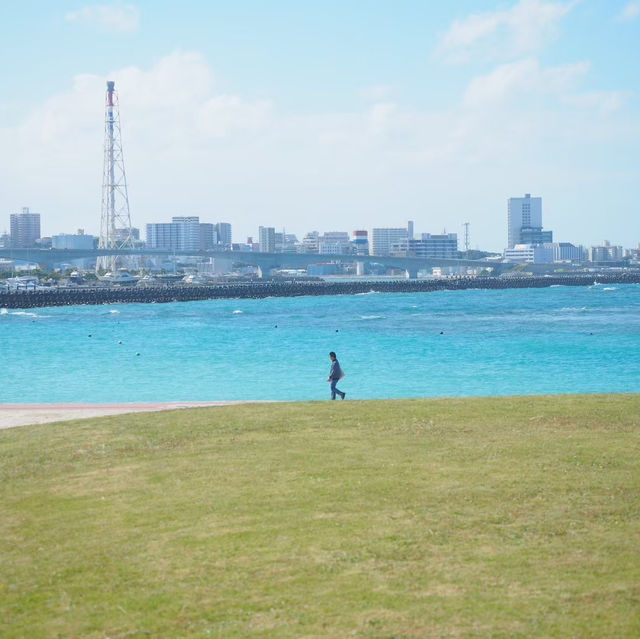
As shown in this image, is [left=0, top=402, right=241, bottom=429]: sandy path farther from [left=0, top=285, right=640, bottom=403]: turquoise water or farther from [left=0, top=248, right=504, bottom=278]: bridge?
[left=0, top=248, right=504, bottom=278]: bridge

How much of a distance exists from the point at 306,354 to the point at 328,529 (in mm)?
35683

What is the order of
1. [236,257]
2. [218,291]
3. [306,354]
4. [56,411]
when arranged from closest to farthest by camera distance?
[56,411], [306,354], [218,291], [236,257]

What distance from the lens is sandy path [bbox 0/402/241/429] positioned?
63.3ft

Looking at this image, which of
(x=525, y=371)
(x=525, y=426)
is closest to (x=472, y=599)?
(x=525, y=426)

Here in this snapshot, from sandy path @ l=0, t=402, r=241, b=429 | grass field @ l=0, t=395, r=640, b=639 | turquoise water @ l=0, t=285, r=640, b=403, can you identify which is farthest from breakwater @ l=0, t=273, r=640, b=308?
grass field @ l=0, t=395, r=640, b=639

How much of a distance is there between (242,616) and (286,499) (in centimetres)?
324

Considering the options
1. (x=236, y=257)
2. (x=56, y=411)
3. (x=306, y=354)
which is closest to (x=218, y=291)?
(x=236, y=257)

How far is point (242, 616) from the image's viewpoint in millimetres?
8125

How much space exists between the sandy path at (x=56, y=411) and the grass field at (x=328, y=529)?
3.28 m

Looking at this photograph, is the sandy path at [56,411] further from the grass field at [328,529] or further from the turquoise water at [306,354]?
the turquoise water at [306,354]

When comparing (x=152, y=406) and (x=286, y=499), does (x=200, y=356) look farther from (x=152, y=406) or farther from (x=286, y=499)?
(x=286, y=499)

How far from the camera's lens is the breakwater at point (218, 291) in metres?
102

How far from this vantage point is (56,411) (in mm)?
20797

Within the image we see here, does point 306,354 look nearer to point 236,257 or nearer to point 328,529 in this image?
point 328,529
